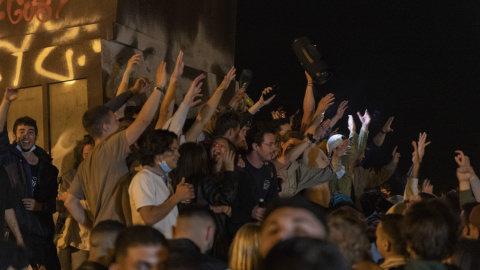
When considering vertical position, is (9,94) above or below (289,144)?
above

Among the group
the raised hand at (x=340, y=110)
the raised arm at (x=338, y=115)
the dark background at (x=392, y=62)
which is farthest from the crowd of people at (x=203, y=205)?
the dark background at (x=392, y=62)

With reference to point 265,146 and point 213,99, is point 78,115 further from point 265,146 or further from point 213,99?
point 265,146

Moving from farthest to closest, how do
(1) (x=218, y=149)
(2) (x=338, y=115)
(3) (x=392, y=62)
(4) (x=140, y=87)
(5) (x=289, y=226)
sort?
(3) (x=392, y=62) → (2) (x=338, y=115) → (4) (x=140, y=87) → (1) (x=218, y=149) → (5) (x=289, y=226)

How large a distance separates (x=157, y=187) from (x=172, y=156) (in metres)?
0.27

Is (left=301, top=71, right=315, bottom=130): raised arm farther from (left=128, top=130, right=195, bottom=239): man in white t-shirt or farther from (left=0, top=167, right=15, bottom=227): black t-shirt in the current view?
(left=0, top=167, right=15, bottom=227): black t-shirt

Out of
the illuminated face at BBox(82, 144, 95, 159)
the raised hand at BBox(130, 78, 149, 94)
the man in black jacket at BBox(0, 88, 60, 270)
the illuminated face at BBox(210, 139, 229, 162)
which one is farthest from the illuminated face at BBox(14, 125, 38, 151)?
the illuminated face at BBox(210, 139, 229, 162)

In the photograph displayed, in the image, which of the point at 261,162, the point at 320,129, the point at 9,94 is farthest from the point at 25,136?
the point at 320,129

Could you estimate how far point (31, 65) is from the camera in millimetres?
8102

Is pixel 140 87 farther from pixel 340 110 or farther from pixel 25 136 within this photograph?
pixel 340 110

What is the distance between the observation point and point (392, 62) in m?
16.8

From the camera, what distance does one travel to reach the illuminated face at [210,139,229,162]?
233 inches

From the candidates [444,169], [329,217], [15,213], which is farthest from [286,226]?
[444,169]

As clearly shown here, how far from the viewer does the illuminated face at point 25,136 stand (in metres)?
6.46

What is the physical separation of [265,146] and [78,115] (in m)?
2.43
